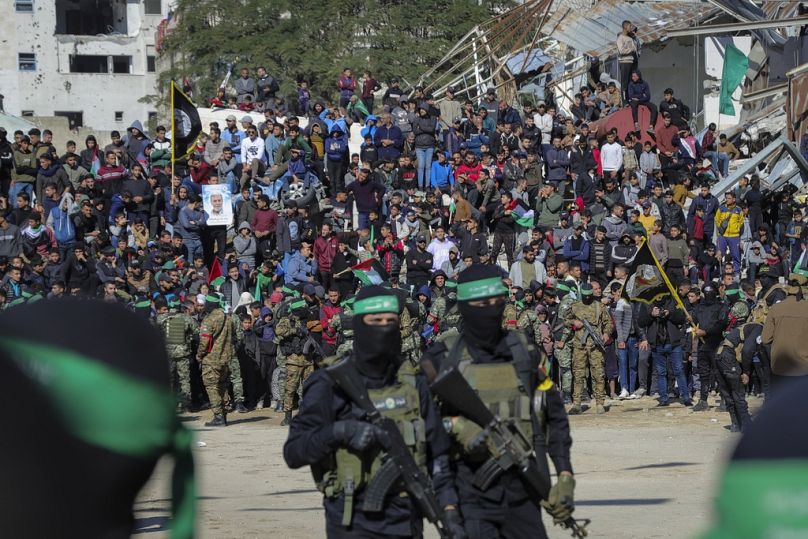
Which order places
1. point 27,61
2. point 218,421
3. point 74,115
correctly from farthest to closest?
point 74,115
point 27,61
point 218,421

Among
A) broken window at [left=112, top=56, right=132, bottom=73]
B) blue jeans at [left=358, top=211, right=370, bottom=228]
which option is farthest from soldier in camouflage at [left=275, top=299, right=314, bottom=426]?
broken window at [left=112, top=56, right=132, bottom=73]

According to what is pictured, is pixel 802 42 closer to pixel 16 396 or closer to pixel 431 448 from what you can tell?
pixel 431 448

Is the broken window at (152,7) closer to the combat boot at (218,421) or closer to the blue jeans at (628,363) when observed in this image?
the combat boot at (218,421)

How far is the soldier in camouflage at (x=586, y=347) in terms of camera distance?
17594 millimetres

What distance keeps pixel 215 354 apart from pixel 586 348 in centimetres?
448

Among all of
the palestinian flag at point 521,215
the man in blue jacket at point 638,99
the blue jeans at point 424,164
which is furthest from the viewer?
the man in blue jacket at point 638,99

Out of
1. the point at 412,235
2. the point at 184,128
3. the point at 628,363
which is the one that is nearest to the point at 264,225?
the point at 412,235

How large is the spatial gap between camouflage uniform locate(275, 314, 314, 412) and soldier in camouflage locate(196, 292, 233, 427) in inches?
25.3

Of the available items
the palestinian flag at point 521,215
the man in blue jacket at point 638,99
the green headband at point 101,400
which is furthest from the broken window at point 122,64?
the green headband at point 101,400

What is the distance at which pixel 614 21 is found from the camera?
3325 centimetres

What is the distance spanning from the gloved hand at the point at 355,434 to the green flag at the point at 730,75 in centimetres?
2449

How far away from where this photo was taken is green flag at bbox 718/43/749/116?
96.2 ft

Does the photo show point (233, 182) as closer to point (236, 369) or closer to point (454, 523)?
point (236, 369)

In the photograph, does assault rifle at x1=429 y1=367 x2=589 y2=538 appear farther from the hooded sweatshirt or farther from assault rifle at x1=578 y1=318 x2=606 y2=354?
the hooded sweatshirt
